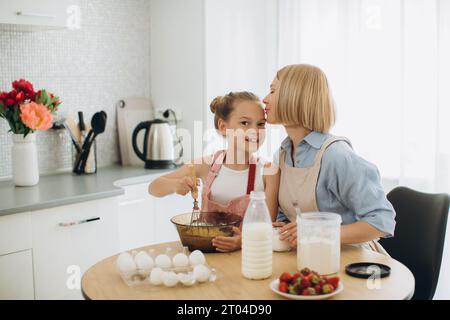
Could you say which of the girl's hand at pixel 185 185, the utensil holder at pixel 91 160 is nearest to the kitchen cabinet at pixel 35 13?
the utensil holder at pixel 91 160

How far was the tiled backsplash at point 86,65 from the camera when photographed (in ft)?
9.96

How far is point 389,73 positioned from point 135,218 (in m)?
1.58

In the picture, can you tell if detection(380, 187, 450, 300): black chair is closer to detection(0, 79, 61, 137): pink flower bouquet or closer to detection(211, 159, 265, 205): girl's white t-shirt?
detection(211, 159, 265, 205): girl's white t-shirt

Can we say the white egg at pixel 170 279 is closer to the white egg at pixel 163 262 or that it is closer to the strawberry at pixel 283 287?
the white egg at pixel 163 262

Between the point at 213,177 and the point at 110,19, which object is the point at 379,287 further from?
the point at 110,19

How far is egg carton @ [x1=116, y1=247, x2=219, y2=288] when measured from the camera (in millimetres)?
1453

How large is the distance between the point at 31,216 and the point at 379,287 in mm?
1586

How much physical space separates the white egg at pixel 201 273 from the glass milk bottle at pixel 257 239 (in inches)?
4.1

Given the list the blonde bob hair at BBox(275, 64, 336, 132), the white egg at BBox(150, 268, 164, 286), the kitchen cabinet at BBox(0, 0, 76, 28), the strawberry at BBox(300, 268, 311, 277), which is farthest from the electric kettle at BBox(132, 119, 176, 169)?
the strawberry at BBox(300, 268, 311, 277)

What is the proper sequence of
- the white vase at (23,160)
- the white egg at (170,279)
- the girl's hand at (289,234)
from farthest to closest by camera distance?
1. the white vase at (23,160)
2. the girl's hand at (289,234)
3. the white egg at (170,279)

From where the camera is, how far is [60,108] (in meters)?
3.26

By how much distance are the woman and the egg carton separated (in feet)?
1.13

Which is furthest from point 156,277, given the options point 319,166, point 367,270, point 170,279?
point 319,166

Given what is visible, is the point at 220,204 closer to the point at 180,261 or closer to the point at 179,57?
the point at 180,261
